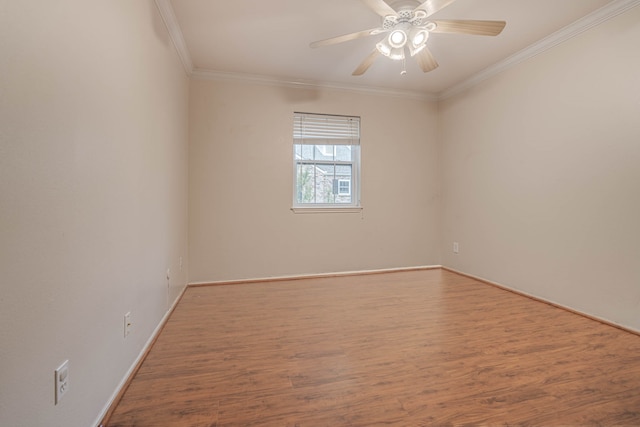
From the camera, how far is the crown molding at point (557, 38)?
2.19 meters

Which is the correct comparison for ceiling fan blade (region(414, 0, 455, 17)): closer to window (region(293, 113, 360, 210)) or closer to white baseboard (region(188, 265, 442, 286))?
window (region(293, 113, 360, 210))

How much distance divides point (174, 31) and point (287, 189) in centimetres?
192

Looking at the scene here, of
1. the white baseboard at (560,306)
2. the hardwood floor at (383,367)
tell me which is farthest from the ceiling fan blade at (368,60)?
the white baseboard at (560,306)

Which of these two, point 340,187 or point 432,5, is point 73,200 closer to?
point 432,5

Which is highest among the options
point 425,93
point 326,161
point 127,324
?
point 425,93

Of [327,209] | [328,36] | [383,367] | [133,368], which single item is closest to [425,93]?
[328,36]

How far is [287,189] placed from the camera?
3625mm

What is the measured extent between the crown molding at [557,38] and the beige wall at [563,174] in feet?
0.16

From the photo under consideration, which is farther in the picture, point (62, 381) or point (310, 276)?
point (310, 276)

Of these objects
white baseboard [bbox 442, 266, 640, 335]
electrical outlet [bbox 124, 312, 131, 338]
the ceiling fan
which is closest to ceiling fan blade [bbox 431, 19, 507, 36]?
the ceiling fan

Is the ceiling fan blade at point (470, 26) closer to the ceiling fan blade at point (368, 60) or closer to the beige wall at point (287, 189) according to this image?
the ceiling fan blade at point (368, 60)

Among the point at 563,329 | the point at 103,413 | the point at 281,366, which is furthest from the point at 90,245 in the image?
the point at 563,329

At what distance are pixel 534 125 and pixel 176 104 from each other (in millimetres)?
3535

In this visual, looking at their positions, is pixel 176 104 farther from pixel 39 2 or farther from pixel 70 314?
pixel 70 314
